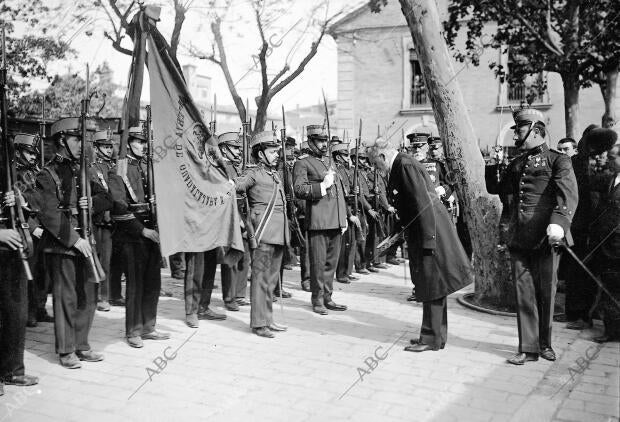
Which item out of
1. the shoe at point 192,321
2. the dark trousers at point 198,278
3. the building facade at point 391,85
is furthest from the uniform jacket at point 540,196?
the building facade at point 391,85

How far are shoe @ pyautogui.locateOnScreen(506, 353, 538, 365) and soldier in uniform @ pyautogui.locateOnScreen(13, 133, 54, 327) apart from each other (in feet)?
15.5

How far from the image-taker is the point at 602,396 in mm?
4473

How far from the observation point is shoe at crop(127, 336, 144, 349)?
570 cm

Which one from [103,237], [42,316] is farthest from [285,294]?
[42,316]

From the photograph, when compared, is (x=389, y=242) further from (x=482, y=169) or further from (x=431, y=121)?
(x=431, y=121)

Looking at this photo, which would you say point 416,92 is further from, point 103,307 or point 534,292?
point 534,292

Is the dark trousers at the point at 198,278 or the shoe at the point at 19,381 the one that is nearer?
the shoe at the point at 19,381

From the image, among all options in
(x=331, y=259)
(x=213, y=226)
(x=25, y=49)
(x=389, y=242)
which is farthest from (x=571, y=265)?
(x=25, y=49)

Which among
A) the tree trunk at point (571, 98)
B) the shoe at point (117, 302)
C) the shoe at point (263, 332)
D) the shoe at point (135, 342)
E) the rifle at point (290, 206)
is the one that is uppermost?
the tree trunk at point (571, 98)

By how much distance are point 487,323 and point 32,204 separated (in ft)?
16.1

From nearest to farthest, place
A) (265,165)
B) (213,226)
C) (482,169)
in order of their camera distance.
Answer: (213,226)
(265,165)
(482,169)

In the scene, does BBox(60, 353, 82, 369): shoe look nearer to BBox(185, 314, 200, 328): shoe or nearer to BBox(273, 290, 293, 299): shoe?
BBox(185, 314, 200, 328): shoe

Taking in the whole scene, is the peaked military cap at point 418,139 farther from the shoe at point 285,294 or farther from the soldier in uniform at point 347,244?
the shoe at point 285,294

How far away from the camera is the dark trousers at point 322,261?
7.28 m
